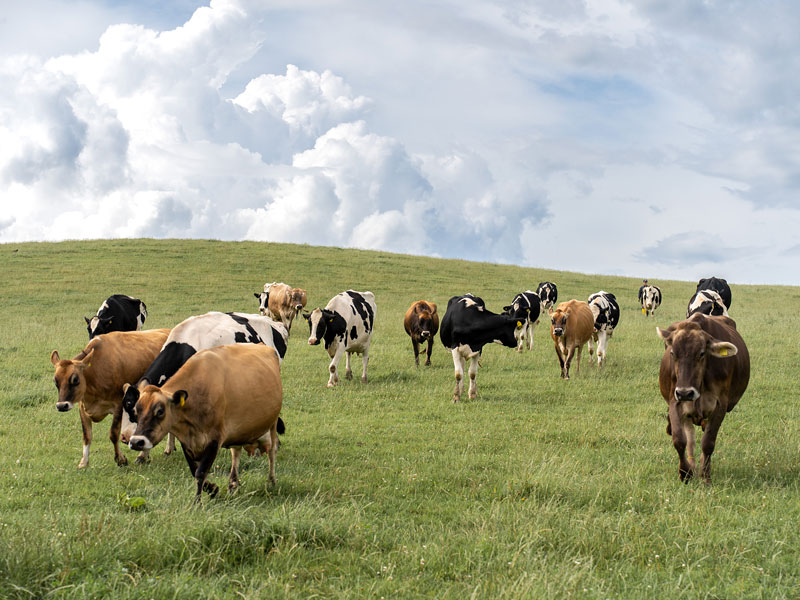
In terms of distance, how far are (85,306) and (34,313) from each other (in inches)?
90.5

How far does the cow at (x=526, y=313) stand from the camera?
2282 centimetres

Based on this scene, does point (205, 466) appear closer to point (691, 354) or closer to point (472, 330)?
point (691, 354)

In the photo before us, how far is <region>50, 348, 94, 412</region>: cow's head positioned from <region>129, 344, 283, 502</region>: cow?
8.36 ft

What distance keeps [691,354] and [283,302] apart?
21.3 m

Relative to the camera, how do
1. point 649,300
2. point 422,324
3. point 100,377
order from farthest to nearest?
point 649,300, point 422,324, point 100,377

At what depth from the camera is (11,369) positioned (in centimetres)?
1866

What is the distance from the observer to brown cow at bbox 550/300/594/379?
1808 centimetres

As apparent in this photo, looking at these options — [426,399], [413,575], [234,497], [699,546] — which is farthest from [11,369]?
[699,546]

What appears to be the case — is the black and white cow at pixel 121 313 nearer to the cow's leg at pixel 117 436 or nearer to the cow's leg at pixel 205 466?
the cow's leg at pixel 117 436

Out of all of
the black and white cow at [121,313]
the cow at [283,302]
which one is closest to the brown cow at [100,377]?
the black and white cow at [121,313]

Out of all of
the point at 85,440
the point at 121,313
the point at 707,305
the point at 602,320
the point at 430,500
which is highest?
the point at 707,305

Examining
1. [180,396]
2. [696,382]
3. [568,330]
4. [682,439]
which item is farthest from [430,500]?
[568,330]

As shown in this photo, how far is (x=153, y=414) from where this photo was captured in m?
7.19

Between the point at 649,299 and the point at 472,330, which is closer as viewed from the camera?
the point at 472,330
